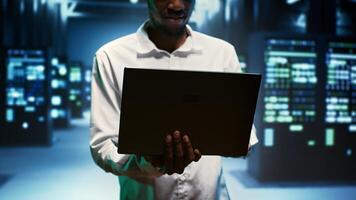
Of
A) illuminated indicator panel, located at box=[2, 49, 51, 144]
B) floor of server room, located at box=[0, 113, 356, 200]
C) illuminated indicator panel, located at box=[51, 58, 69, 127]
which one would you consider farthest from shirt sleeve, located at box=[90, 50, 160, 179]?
illuminated indicator panel, located at box=[51, 58, 69, 127]

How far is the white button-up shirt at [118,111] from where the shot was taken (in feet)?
4.99

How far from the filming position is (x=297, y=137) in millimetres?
6508

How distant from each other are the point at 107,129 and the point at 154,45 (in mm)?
345

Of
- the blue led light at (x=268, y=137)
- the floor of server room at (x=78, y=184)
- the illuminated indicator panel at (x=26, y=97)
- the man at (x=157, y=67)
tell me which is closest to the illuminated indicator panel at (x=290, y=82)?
the blue led light at (x=268, y=137)

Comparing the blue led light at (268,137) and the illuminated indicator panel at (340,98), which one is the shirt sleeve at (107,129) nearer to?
the blue led light at (268,137)

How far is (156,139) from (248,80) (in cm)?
31

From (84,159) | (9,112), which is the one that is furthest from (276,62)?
(9,112)

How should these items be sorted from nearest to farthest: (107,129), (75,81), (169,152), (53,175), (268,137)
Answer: (169,152) < (107,129) < (268,137) < (53,175) < (75,81)

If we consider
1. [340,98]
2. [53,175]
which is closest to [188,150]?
[340,98]

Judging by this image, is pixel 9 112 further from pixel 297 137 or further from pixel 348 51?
pixel 348 51

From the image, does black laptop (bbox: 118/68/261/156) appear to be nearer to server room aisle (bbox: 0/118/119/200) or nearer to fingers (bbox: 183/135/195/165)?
fingers (bbox: 183/135/195/165)

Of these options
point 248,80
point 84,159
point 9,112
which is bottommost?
point 84,159

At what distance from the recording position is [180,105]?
4.48ft

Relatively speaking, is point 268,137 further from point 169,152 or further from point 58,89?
point 58,89
